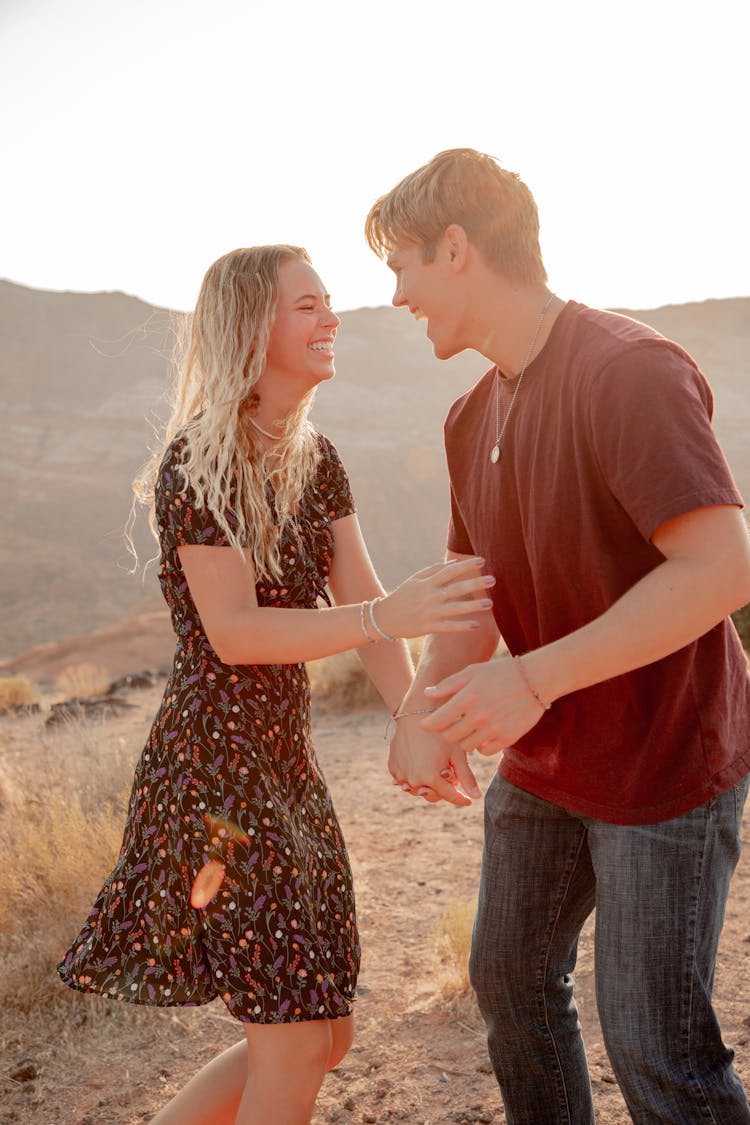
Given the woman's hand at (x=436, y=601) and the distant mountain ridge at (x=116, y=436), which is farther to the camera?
the distant mountain ridge at (x=116, y=436)

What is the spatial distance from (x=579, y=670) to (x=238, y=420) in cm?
105

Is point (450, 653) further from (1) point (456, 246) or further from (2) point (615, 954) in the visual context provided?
(1) point (456, 246)

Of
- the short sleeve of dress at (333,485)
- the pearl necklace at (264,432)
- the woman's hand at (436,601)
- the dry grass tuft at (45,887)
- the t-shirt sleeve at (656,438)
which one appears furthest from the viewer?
the dry grass tuft at (45,887)

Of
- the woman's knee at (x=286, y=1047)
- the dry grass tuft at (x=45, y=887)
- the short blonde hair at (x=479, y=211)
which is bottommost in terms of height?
the dry grass tuft at (x=45, y=887)

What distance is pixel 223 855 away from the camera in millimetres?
2131

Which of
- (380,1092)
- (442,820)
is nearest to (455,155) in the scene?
(380,1092)

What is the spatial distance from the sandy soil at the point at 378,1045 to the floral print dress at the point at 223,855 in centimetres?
123

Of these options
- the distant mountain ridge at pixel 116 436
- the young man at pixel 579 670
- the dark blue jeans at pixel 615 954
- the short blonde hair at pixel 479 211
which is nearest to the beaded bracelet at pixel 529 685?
the young man at pixel 579 670

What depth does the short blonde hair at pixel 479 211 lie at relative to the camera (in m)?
2.06

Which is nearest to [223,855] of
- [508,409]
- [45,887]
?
[508,409]

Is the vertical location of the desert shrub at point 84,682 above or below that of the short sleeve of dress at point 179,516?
below

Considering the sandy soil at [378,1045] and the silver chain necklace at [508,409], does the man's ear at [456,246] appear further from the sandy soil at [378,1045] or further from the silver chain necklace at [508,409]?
the sandy soil at [378,1045]

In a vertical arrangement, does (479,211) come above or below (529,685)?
above

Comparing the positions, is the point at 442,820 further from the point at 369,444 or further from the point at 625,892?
the point at 369,444
